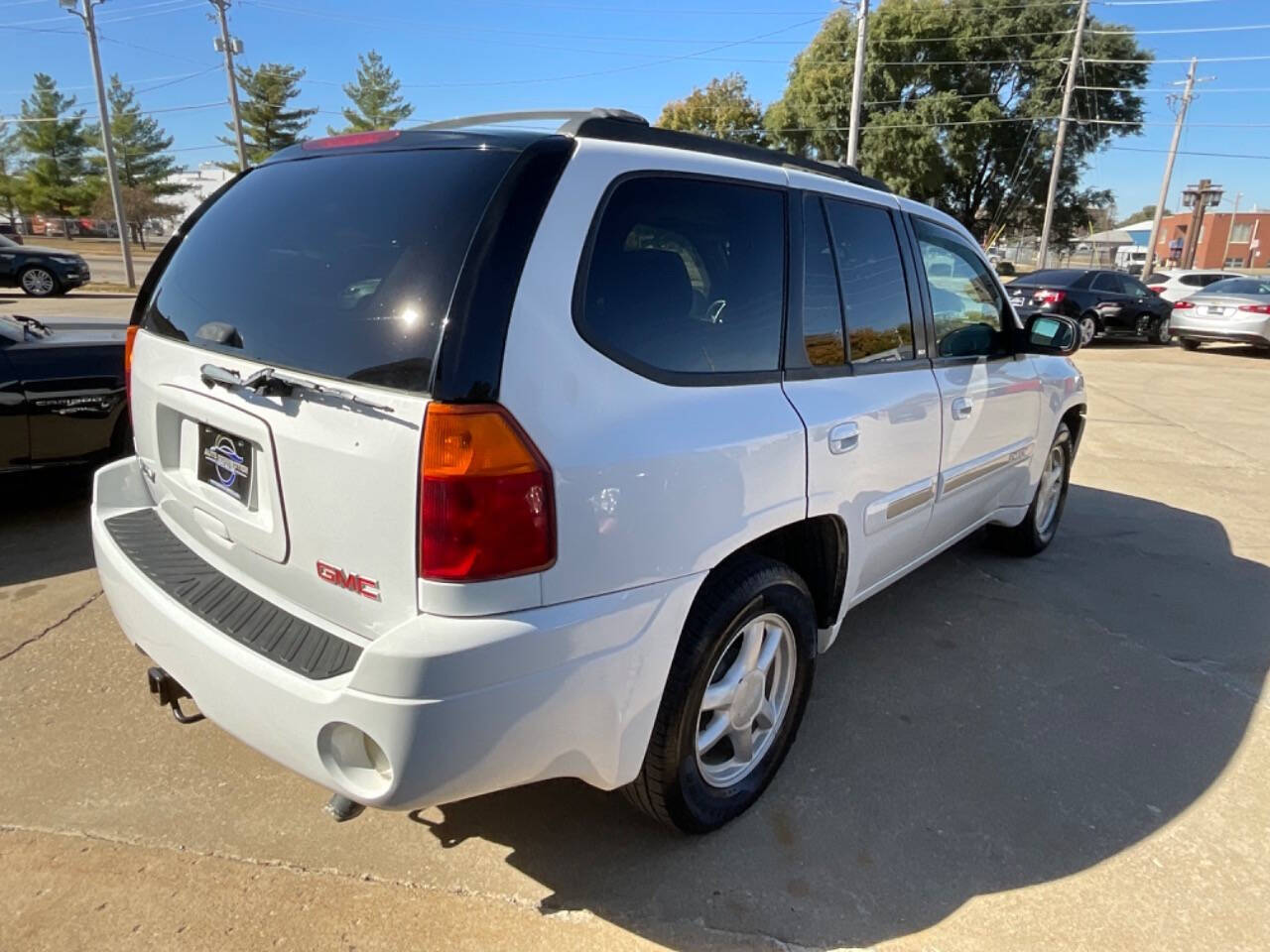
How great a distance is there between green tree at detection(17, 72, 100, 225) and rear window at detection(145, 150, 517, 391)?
64.9 metres

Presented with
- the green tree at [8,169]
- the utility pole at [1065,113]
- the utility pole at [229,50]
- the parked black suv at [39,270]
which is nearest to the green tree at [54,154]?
the green tree at [8,169]

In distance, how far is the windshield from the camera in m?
16.2

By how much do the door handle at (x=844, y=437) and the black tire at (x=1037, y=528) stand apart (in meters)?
2.31

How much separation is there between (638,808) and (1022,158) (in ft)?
129

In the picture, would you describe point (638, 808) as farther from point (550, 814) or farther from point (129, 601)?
point (129, 601)

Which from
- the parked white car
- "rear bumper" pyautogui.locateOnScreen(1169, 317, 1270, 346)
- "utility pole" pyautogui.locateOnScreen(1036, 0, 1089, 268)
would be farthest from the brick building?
"rear bumper" pyautogui.locateOnScreen(1169, 317, 1270, 346)

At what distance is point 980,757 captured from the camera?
9.14 feet

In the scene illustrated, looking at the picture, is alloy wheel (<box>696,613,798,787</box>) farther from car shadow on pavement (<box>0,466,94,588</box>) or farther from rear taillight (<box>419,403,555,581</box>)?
car shadow on pavement (<box>0,466,94,588</box>)

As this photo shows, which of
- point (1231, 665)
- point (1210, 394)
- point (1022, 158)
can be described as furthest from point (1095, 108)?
point (1231, 665)

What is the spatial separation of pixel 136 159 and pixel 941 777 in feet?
216

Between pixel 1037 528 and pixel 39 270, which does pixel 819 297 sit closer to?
pixel 1037 528

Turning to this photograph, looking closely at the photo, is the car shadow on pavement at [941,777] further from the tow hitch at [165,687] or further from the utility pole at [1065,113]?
the utility pole at [1065,113]

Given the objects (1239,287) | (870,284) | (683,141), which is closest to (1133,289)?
(1239,287)

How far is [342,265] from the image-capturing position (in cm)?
190
